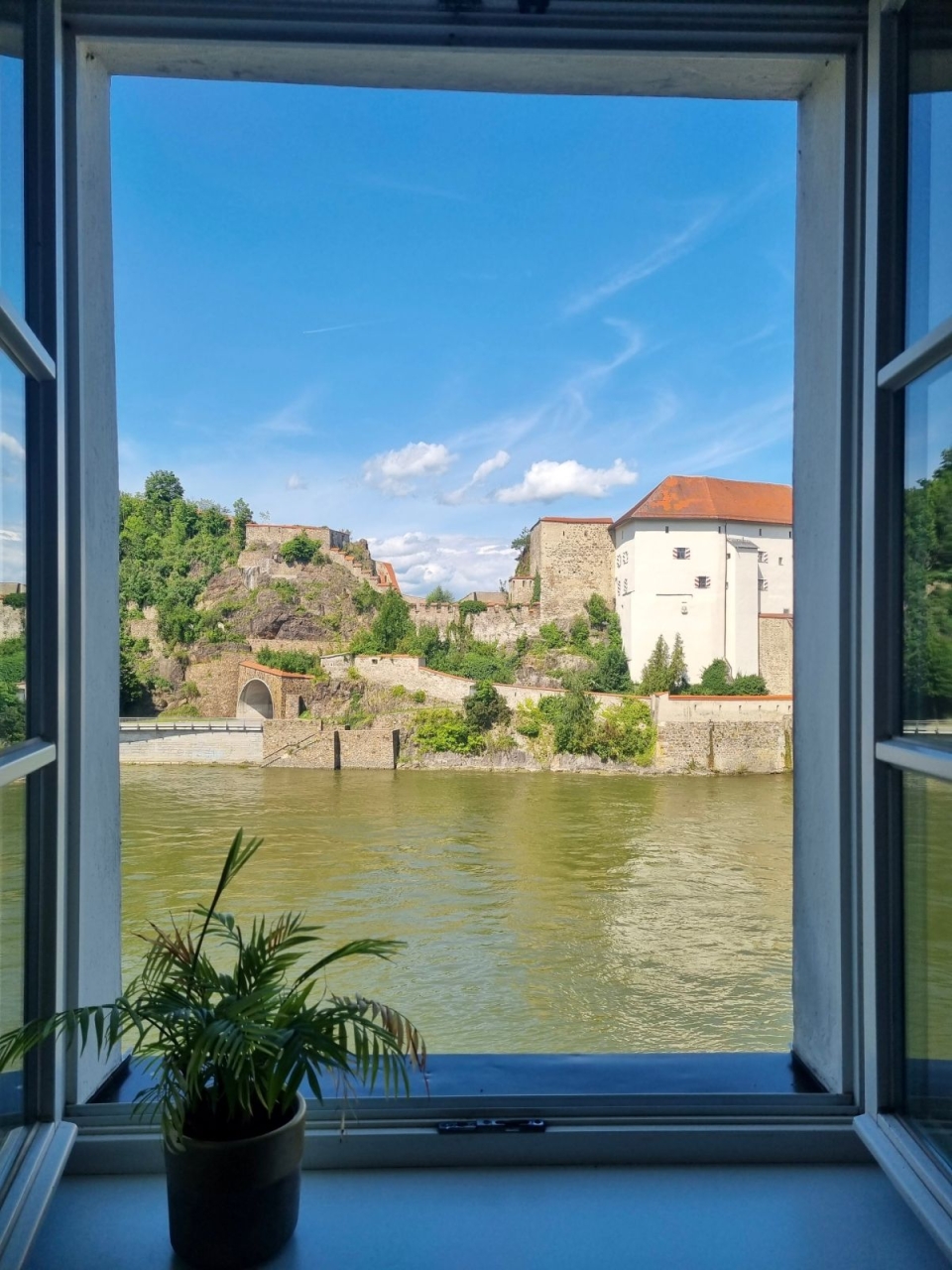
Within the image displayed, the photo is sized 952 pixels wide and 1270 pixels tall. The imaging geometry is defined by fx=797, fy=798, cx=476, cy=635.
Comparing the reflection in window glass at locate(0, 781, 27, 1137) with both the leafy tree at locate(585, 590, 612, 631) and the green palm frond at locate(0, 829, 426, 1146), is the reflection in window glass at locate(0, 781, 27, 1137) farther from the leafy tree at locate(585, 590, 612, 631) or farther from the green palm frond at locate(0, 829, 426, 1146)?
the leafy tree at locate(585, 590, 612, 631)

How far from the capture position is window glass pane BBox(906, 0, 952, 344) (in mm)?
794

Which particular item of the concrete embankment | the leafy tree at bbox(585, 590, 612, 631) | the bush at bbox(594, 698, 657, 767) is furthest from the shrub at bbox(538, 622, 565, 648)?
the concrete embankment

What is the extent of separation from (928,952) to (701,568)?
43.6ft

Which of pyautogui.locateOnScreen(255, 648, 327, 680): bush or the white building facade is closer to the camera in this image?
the white building facade

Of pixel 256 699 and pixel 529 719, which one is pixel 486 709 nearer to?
pixel 529 719

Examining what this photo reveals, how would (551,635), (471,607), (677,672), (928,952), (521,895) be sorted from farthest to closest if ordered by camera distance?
1. (471,607)
2. (677,672)
3. (551,635)
4. (521,895)
5. (928,952)

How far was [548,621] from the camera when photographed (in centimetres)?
1139

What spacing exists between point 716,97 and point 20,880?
4.30ft

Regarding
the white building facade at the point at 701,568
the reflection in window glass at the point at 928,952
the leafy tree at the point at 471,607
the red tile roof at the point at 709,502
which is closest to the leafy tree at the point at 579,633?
the white building facade at the point at 701,568

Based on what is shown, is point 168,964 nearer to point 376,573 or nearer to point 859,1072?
point 859,1072

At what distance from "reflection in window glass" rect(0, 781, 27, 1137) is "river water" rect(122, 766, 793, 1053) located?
0.32 metres

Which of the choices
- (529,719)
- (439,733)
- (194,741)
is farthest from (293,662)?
(529,719)

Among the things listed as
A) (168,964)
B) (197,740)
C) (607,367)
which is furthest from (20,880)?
(607,367)

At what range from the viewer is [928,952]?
84 centimetres
